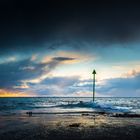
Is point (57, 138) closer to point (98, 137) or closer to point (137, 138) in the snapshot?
point (98, 137)

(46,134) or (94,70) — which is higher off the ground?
(94,70)

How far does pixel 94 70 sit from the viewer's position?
6128 centimetres

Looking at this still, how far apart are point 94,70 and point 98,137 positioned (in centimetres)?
4219

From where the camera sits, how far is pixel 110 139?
61.4 ft

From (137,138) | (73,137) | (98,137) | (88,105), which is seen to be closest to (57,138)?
(73,137)

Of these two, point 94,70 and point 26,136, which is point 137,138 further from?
point 94,70

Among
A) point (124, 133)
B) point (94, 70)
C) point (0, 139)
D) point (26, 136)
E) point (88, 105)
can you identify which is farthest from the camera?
point (88, 105)

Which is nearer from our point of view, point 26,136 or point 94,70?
point 26,136

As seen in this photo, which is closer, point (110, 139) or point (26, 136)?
point (110, 139)

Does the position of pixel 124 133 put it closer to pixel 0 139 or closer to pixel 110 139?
pixel 110 139

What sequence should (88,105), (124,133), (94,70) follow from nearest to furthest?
(124,133) → (94,70) → (88,105)

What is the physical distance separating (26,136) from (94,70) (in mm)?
42303

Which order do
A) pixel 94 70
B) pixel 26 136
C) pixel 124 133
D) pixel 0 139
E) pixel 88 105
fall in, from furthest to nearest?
pixel 88 105 → pixel 94 70 → pixel 124 133 → pixel 26 136 → pixel 0 139

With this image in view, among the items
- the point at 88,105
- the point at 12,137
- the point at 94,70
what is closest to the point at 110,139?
the point at 12,137
